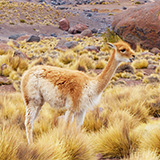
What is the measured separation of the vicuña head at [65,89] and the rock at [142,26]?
1218cm

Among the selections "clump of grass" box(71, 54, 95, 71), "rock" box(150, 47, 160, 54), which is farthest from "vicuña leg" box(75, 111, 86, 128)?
"rock" box(150, 47, 160, 54)

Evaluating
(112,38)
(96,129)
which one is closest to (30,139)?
(96,129)

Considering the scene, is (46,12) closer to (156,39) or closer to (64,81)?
(156,39)

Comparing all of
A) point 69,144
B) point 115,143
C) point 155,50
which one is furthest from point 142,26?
point 69,144

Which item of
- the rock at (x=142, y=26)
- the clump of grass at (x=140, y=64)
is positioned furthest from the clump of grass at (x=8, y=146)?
the rock at (x=142, y=26)

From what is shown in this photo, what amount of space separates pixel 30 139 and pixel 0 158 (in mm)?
1375

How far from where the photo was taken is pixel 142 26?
1575cm

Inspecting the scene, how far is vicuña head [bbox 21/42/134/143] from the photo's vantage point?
12.9 feet

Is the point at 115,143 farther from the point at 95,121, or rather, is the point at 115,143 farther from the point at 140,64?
the point at 140,64

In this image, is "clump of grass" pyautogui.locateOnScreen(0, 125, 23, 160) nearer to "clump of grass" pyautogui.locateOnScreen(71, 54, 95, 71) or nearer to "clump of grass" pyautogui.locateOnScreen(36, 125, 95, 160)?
"clump of grass" pyautogui.locateOnScreen(36, 125, 95, 160)

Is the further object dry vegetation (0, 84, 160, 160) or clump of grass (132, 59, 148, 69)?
clump of grass (132, 59, 148, 69)

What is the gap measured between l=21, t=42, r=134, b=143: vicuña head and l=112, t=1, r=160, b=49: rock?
12.2m

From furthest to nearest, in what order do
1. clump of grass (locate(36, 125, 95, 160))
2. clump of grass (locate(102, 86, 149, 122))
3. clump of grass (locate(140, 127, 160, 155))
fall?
1. clump of grass (locate(102, 86, 149, 122))
2. clump of grass (locate(140, 127, 160, 155))
3. clump of grass (locate(36, 125, 95, 160))

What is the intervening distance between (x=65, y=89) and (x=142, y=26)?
13.2 metres
